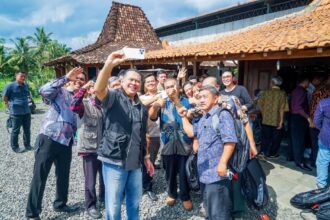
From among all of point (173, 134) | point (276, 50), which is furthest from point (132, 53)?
point (276, 50)

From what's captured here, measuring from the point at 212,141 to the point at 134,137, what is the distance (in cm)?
77

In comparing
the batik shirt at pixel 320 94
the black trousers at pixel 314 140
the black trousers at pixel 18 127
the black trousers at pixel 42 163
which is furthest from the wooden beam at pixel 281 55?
the black trousers at pixel 18 127

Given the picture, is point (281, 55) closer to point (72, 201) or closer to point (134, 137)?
point (134, 137)

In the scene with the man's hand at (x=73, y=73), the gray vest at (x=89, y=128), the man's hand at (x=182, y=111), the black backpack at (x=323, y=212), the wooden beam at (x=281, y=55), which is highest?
the wooden beam at (x=281, y=55)

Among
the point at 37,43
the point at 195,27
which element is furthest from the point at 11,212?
the point at 37,43

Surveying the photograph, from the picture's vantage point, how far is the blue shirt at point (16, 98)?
232 inches

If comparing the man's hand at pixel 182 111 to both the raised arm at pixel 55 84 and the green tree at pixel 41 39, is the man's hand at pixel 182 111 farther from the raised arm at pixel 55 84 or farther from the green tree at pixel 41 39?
the green tree at pixel 41 39

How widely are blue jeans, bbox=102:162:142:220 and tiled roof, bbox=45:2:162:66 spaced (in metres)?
12.2

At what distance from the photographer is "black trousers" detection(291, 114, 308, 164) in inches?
191

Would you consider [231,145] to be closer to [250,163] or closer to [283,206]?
[250,163]

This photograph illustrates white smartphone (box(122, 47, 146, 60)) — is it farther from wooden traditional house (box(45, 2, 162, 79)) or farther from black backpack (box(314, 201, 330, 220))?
wooden traditional house (box(45, 2, 162, 79))

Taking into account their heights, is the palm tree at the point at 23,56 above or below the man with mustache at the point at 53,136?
above

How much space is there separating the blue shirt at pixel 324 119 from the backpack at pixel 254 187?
141 centimetres

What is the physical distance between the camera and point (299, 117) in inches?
191
